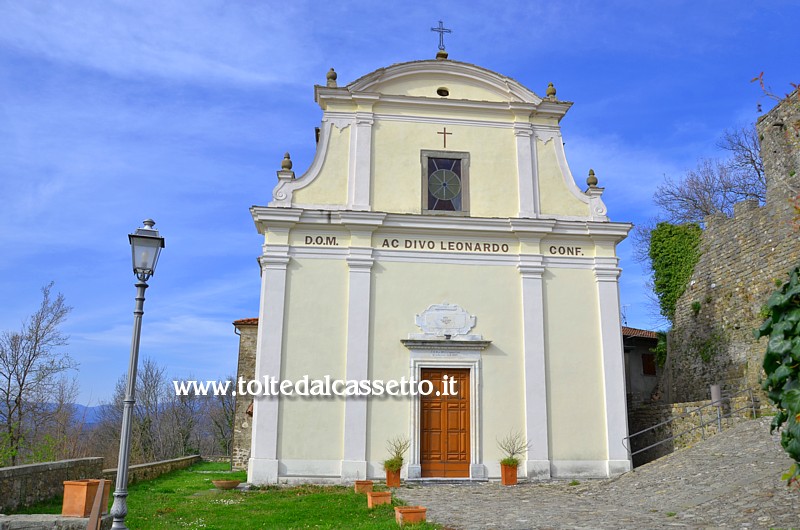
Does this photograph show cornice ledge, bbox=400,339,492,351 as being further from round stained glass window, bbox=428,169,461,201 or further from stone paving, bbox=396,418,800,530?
round stained glass window, bbox=428,169,461,201

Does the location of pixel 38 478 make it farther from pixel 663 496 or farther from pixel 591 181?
pixel 591 181

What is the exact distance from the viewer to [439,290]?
1406 cm

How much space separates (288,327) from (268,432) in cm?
213

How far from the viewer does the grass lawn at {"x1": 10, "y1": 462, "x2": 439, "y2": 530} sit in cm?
858

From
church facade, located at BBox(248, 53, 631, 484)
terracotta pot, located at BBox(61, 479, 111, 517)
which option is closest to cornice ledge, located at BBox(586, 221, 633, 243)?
church facade, located at BBox(248, 53, 631, 484)

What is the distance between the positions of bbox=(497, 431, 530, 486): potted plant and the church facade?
0.36ft

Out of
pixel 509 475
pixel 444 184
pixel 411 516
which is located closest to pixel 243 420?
pixel 509 475

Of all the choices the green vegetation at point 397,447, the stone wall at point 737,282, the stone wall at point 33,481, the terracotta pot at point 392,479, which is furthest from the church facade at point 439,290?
the stone wall at point 737,282

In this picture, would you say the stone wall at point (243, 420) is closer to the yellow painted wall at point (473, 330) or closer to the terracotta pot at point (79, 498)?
the yellow painted wall at point (473, 330)

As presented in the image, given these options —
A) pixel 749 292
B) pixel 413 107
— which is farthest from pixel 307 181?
pixel 749 292

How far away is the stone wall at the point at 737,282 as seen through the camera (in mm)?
16328

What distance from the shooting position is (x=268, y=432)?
1283 centimetres

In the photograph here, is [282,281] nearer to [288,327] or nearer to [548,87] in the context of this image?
[288,327]

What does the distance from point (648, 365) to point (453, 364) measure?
12.1 metres
